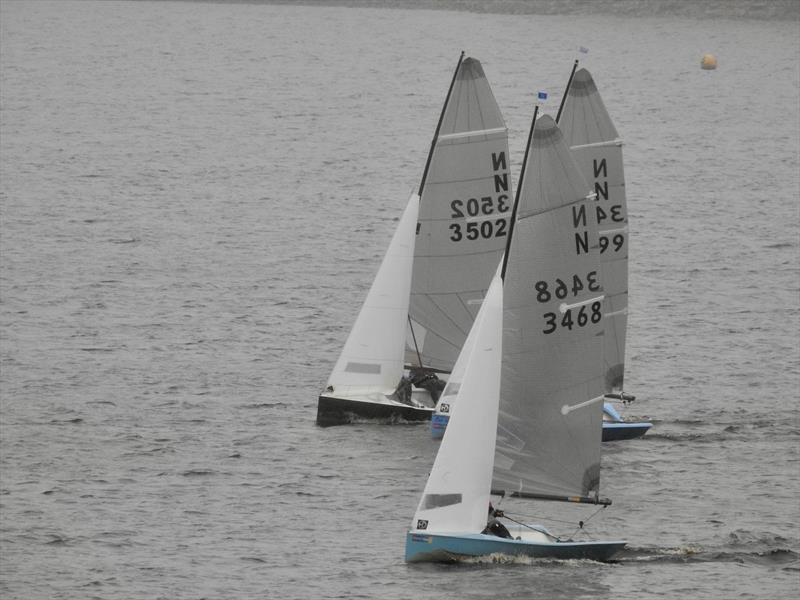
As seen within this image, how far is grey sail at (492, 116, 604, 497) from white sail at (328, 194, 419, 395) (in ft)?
40.8

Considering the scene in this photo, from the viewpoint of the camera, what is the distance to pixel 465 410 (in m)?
38.2

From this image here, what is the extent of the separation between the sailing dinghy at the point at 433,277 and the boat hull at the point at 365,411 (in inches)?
1.2

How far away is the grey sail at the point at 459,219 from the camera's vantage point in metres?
49.7

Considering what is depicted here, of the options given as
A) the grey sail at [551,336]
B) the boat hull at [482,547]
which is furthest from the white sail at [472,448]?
the grey sail at [551,336]

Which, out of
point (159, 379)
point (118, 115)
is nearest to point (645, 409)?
point (159, 379)

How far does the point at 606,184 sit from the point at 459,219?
190 inches

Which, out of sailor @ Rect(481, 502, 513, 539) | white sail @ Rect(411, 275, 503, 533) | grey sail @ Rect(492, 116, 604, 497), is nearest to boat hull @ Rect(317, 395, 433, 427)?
grey sail @ Rect(492, 116, 604, 497)

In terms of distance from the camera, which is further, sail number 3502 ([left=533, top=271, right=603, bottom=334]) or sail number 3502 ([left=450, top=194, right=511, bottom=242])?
sail number 3502 ([left=450, top=194, right=511, bottom=242])

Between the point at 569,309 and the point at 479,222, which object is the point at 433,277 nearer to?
the point at 479,222

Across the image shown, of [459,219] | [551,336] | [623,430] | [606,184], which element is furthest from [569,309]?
A: [459,219]

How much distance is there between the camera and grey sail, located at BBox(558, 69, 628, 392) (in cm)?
4741

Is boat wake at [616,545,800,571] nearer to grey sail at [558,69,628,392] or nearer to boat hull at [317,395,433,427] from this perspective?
grey sail at [558,69,628,392]

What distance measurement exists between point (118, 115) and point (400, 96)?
31246mm

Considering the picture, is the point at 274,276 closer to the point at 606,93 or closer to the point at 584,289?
the point at 584,289
